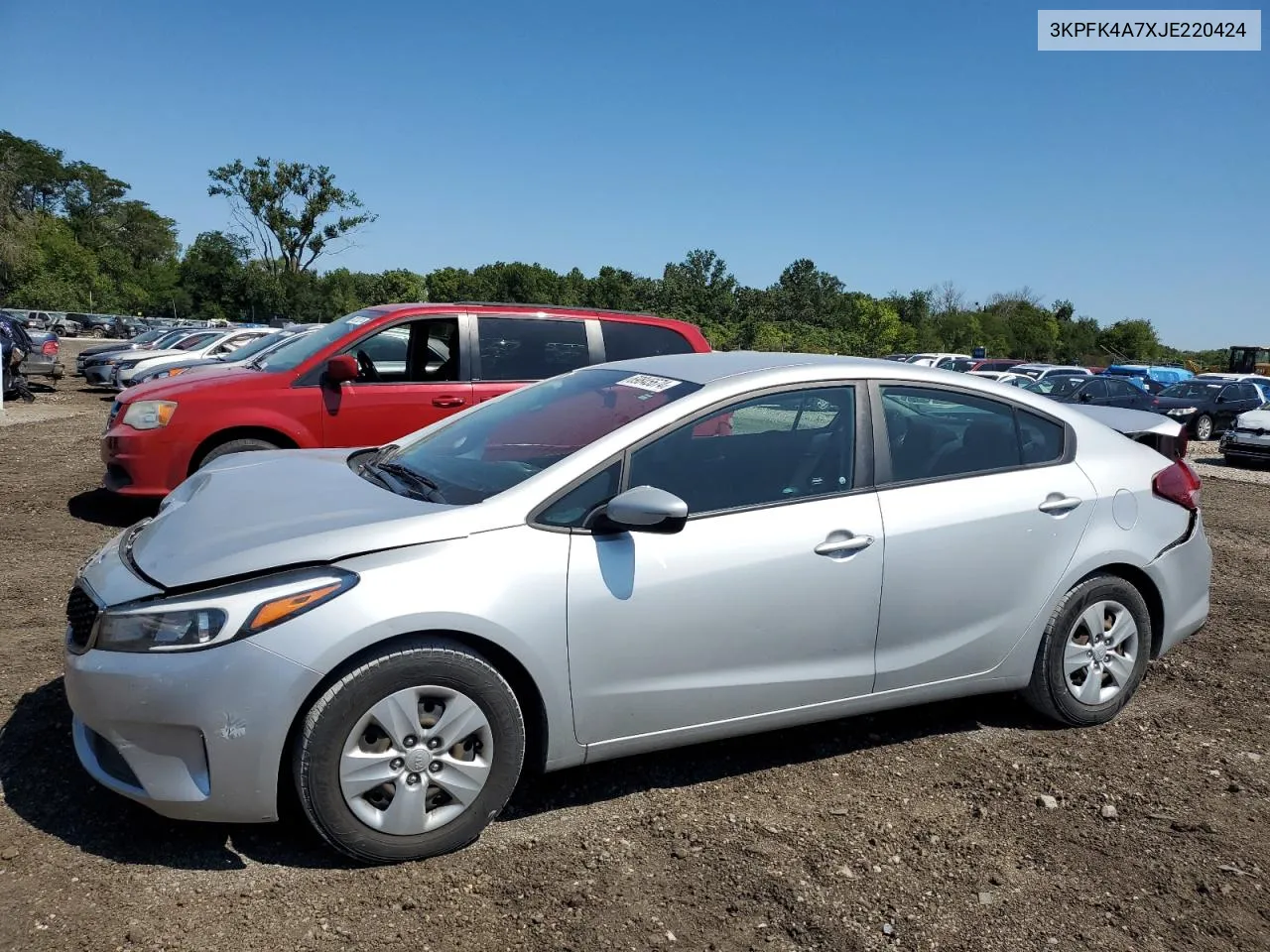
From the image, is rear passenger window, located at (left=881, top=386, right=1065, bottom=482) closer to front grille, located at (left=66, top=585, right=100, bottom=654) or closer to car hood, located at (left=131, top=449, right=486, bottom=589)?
car hood, located at (left=131, top=449, right=486, bottom=589)

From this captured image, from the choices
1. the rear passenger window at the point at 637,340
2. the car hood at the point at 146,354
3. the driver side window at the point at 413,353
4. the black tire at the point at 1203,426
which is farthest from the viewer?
the black tire at the point at 1203,426

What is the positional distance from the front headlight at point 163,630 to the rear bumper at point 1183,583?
368 centimetres

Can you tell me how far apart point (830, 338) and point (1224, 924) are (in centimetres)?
4880

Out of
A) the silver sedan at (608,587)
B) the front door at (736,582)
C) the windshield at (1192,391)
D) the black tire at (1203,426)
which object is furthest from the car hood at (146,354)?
the windshield at (1192,391)

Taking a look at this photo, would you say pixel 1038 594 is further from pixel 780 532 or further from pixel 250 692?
pixel 250 692

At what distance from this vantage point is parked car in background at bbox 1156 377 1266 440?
22.9 metres

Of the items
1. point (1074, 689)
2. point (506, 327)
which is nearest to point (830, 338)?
point (506, 327)

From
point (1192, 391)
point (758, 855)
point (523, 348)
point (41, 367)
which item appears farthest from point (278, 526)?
point (1192, 391)

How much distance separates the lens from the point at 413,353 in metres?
7.80

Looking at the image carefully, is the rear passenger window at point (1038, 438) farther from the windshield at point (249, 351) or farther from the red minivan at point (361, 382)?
the windshield at point (249, 351)

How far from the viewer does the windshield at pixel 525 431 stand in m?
3.51

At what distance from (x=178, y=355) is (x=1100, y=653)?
814 inches

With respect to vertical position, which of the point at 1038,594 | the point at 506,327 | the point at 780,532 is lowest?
the point at 1038,594

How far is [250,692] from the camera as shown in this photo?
2.80 m
